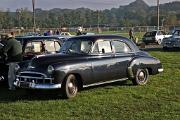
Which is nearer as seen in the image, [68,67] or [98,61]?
[68,67]

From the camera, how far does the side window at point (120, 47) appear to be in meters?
13.1

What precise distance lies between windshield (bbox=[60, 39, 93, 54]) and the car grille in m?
1.47

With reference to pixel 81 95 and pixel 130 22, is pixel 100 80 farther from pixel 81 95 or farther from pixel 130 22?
pixel 130 22

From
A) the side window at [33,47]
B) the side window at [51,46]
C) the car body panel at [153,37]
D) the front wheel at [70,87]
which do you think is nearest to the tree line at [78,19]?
the car body panel at [153,37]

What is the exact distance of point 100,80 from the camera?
12328 mm

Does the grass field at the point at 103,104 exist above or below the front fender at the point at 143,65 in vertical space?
below

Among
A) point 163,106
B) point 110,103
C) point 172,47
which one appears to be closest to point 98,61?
point 110,103

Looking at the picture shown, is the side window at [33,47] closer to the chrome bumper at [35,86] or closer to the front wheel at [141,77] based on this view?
the chrome bumper at [35,86]

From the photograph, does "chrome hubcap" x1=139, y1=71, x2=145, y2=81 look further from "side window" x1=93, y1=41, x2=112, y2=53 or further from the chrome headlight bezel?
the chrome headlight bezel

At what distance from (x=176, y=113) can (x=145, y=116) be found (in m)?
0.73

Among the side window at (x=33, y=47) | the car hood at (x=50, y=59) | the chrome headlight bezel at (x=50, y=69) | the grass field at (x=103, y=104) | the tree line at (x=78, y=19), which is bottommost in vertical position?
the grass field at (x=103, y=104)

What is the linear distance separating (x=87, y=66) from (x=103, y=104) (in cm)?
158

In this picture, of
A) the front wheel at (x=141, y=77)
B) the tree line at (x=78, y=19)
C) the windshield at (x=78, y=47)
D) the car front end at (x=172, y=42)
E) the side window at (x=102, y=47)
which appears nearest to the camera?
the windshield at (x=78, y=47)

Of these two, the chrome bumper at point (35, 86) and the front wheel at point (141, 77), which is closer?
the chrome bumper at point (35, 86)
